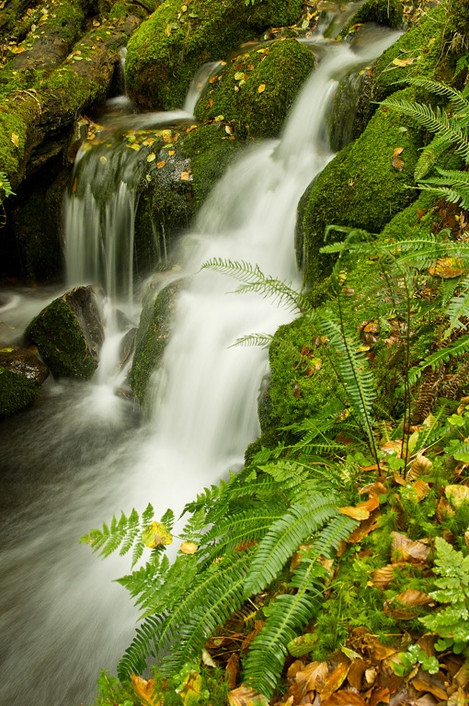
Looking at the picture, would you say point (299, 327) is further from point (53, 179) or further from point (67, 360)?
point (53, 179)

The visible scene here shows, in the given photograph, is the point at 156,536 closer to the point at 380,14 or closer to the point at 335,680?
the point at 335,680

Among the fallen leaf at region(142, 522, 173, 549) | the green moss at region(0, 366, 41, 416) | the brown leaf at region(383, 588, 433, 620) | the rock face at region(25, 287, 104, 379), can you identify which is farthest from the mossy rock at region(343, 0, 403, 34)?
the brown leaf at region(383, 588, 433, 620)

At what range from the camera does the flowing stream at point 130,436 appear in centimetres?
345

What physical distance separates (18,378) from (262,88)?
20.3 ft

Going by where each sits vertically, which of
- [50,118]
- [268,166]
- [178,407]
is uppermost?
[50,118]

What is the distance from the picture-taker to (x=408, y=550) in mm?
1792

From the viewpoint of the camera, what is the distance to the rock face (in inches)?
277

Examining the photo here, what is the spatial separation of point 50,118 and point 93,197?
1519mm

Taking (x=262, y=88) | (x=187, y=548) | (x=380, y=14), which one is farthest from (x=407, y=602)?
(x=380, y=14)

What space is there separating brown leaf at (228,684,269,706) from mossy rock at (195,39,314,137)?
7781 millimetres

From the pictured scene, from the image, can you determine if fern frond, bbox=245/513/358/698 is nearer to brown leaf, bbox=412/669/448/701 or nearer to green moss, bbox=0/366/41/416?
brown leaf, bbox=412/669/448/701

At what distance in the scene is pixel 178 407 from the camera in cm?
554

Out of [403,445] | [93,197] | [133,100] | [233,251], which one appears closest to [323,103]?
[233,251]

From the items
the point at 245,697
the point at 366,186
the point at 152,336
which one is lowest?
the point at 152,336
